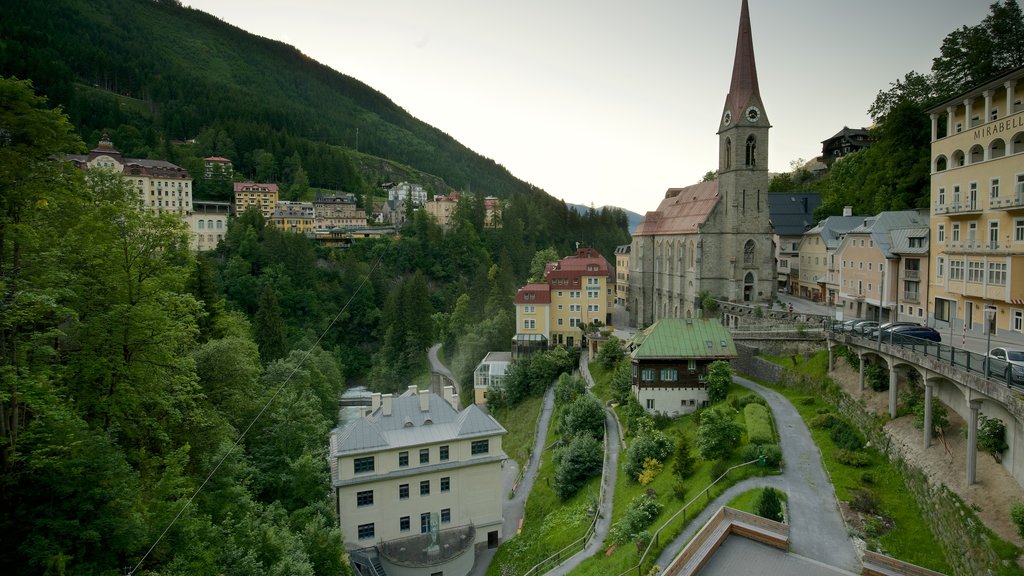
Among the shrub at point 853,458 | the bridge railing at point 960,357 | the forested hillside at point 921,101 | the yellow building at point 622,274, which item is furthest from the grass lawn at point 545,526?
the yellow building at point 622,274

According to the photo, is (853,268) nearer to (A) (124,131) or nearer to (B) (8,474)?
(B) (8,474)

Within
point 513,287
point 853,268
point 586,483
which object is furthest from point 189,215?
point 853,268

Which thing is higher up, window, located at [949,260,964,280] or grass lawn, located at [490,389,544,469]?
window, located at [949,260,964,280]

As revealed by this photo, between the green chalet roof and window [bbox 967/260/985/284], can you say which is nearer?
window [bbox 967/260/985/284]

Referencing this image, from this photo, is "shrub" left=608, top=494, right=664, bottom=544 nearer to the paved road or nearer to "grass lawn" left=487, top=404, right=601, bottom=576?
"grass lawn" left=487, top=404, right=601, bottom=576

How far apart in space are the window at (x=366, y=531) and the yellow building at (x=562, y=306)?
28.1 metres

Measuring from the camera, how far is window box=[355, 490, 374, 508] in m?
28.1

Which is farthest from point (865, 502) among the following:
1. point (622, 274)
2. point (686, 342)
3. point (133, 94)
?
point (133, 94)

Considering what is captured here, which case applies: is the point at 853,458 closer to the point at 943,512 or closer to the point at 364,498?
the point at 943,512

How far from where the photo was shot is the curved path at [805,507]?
1578 centimetres

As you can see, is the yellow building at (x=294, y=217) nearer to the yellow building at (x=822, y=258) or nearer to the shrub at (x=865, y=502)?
the yellow building at (x=822, y=258)

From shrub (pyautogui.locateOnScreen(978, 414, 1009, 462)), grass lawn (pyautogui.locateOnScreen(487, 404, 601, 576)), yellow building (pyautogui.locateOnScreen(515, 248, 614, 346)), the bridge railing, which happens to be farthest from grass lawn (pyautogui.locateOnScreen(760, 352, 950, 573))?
yellow building (pyautogui.locateOnScreen(515, 248, 614, 346))

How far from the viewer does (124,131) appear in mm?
110188

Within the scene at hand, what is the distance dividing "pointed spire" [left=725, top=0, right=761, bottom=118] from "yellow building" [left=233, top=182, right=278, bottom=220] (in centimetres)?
8449
